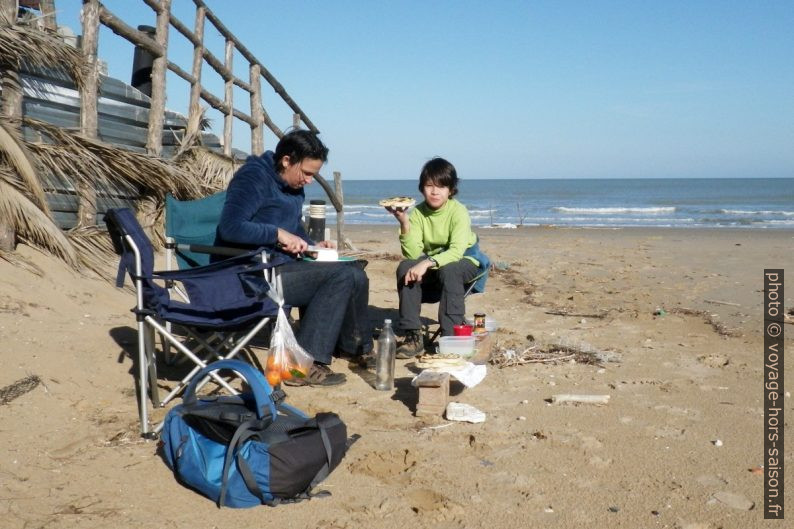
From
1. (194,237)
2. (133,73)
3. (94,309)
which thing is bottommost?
(94,309)

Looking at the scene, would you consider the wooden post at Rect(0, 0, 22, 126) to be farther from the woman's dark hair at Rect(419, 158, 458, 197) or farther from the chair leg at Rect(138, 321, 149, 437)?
the woman's dark hair at Rect(419, 158, 458, 197)

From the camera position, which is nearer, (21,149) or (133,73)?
(21,149)

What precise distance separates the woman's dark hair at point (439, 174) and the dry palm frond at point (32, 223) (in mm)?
2429

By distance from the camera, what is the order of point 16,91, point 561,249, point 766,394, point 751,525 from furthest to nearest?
point 561,249 < point 16,91 < point 766,394 < point 751,525

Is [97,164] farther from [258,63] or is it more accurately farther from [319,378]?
[258,63]

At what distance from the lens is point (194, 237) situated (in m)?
4.70

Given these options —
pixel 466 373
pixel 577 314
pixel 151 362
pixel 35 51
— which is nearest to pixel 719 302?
pixel 577 314

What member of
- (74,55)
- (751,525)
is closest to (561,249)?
(74,55)

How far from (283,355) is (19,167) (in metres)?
2.45

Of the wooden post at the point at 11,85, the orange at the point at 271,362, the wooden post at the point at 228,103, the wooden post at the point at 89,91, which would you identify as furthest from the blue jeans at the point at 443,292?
the wooden post at the point at 228,103

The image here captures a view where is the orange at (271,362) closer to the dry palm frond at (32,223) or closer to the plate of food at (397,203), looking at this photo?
the plate of food at (397,203)

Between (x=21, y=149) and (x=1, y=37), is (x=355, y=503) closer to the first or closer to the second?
(x=21, y=149)

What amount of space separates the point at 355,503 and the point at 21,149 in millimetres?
3599

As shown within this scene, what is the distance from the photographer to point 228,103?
9117mm
